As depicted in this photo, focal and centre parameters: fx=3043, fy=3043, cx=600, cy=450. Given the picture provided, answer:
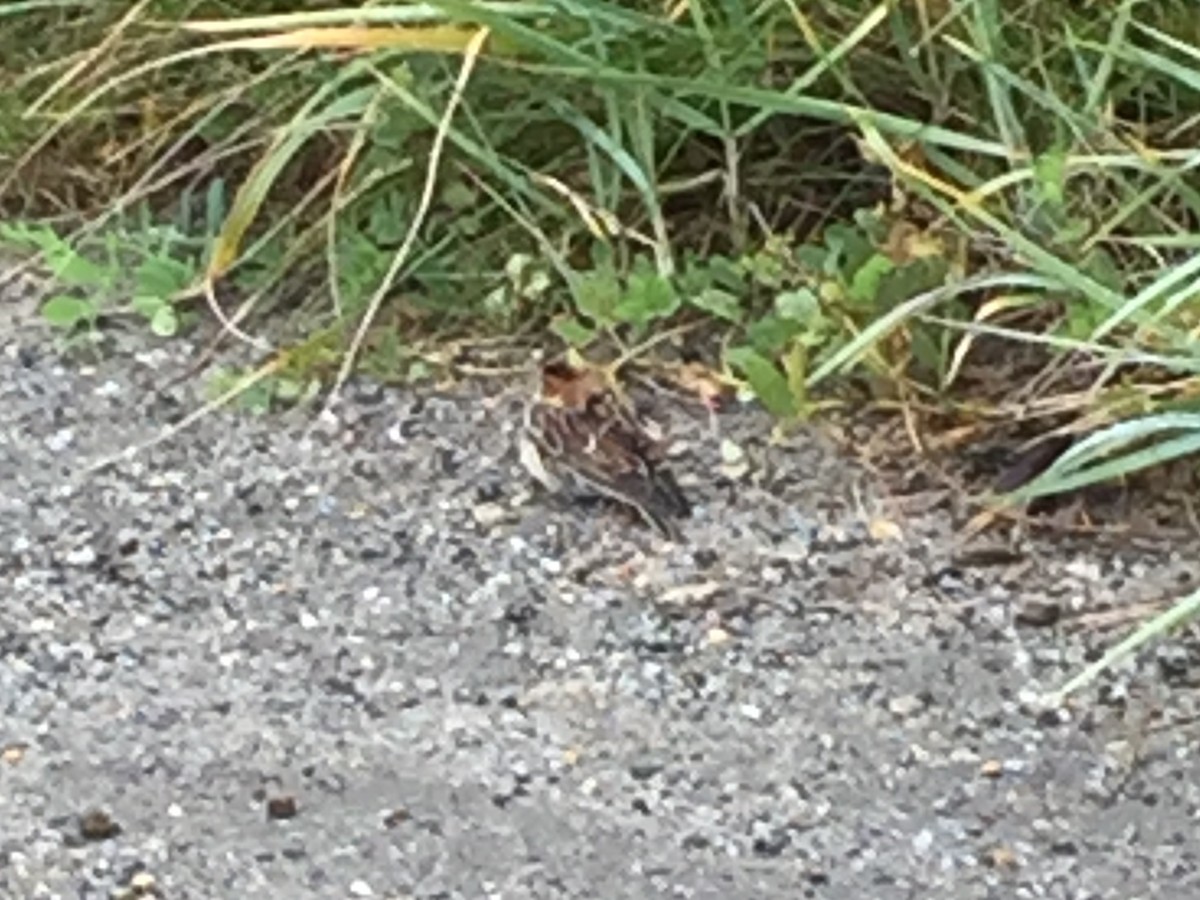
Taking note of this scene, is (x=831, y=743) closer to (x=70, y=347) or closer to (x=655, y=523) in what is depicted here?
(x=655, y=523)

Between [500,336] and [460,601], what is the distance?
0.39 meters

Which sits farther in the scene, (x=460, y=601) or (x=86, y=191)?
(x=86, y=191)

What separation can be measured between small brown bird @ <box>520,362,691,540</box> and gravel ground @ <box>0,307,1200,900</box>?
0.02 meters

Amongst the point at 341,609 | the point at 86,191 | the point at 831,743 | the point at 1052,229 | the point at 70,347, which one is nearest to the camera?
the point at 831,743

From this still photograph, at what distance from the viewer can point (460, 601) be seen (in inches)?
87.7

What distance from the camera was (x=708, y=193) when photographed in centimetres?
265

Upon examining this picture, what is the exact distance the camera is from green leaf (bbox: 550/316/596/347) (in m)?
2.49

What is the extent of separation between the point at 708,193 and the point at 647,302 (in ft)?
0.63

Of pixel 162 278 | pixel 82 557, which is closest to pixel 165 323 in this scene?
pixel 162 278

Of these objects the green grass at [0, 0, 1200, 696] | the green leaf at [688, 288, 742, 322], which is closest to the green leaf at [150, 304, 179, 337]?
the green grass at [0, 0, 1200, 696]

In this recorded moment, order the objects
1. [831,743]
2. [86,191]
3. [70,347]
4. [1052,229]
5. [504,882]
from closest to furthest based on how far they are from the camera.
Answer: [504,882] → [831,743] → [1052,229] → [70,347] → [86,191]

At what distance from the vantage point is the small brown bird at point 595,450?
2.33 m

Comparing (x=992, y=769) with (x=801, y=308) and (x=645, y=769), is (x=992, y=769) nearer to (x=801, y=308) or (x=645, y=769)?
(x=645, y=769)

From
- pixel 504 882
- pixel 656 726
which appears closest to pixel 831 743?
pixel 656 726
